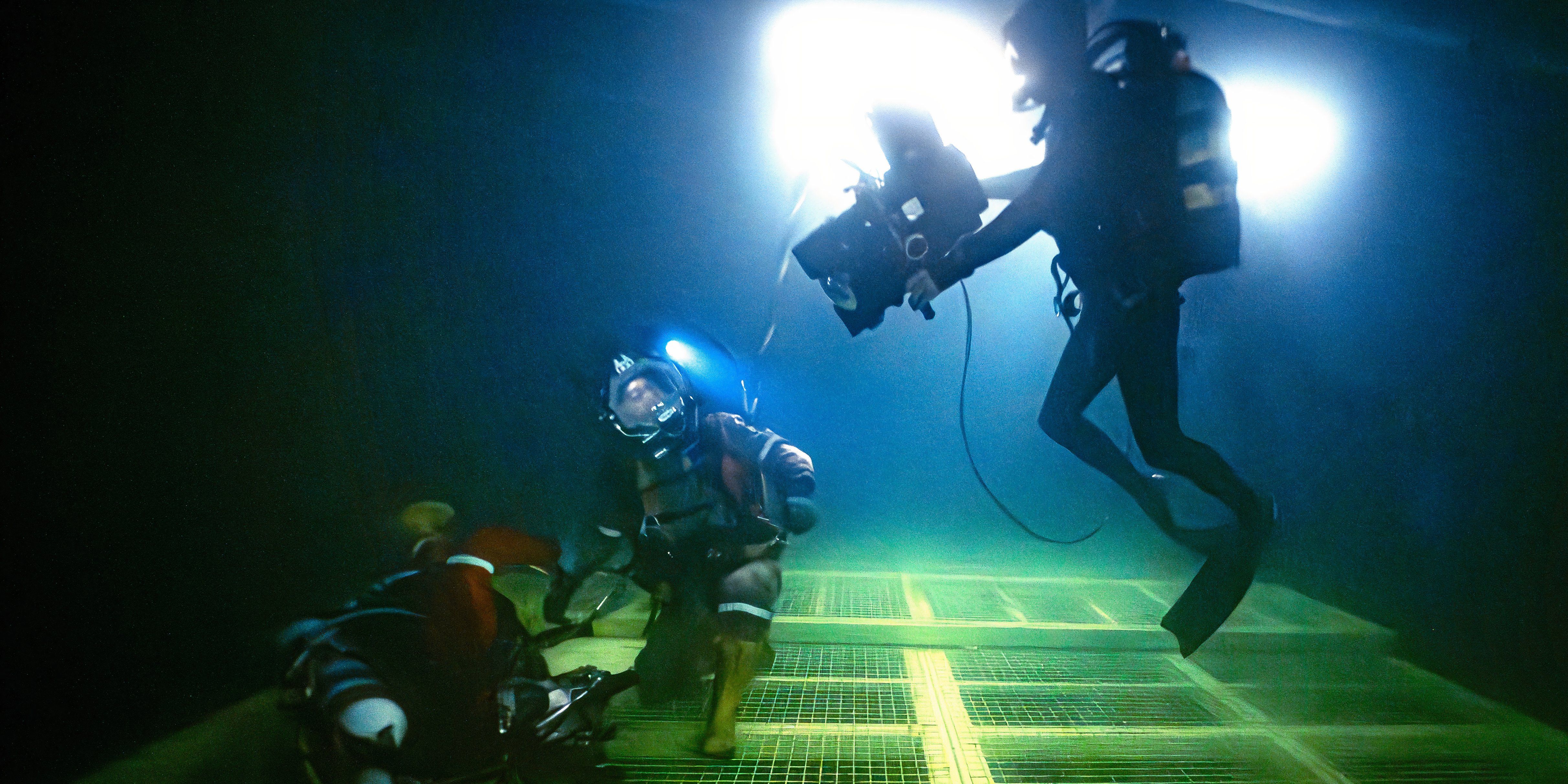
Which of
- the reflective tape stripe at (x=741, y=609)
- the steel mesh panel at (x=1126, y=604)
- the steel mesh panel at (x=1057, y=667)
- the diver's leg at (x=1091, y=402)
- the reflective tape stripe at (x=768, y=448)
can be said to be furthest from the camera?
the steel mesh panel at (x=1126, y=604)

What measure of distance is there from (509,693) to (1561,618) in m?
3.10

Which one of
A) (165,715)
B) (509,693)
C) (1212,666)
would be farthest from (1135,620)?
(165,715)

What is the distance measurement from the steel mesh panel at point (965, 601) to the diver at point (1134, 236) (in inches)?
26.1

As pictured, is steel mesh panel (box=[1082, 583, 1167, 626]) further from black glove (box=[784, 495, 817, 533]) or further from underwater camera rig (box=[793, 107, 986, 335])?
underwater camera rig (box=[793, 107, 986, 335])

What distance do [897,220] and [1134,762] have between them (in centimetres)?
159

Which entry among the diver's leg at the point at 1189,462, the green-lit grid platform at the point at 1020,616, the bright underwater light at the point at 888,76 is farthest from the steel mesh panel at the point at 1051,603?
the bright underwater light at the point at 888,76

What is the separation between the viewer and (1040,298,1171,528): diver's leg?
1.39 metres

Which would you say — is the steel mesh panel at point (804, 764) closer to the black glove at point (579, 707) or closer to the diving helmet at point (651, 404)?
the black glove at point (579, 707)

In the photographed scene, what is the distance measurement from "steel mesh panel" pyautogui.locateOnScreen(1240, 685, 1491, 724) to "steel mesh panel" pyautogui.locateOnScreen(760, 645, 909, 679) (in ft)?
3.59

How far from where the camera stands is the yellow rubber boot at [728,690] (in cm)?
138

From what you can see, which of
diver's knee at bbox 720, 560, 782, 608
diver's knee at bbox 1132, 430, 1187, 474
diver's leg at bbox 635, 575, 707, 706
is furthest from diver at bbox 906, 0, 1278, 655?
diver's leg at bbox 635, 575, 707, 706

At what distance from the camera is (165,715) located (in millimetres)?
1476

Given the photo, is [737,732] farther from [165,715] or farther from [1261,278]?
[1261,278]

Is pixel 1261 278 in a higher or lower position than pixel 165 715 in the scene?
higher
